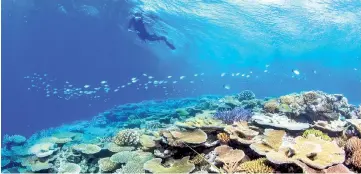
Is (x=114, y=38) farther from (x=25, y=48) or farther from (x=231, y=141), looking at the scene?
(x=231, y=141)

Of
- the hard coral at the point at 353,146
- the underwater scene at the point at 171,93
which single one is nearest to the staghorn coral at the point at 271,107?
the underwater scene at the point at 171,93

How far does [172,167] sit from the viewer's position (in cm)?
500

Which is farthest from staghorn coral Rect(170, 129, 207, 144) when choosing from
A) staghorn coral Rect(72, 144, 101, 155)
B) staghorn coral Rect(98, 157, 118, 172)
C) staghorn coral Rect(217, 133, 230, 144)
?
staghorn coral Rect(72, 144, 101, 155)

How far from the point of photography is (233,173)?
4.34 metres

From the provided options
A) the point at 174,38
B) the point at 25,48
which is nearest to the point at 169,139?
the point at 174,38

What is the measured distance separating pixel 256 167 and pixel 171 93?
4268cm

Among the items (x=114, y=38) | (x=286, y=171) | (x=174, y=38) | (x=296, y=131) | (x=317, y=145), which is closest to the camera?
(x=286, y=171)

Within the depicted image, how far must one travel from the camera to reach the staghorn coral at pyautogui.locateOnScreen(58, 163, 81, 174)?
250 inches

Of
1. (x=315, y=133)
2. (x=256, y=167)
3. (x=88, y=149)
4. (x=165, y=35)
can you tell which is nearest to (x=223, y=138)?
(x=256, y=167)

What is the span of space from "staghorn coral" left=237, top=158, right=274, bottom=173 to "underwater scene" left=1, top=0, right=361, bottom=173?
16mm

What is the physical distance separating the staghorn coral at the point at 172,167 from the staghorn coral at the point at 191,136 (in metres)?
0.33

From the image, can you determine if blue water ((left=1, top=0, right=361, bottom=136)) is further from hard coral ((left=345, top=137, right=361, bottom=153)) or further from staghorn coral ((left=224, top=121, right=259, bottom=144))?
hard coral ((left=345, top=137, right=361, bottom=153))

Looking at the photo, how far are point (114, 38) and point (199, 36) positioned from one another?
1352 cm

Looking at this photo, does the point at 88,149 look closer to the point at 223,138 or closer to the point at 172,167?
the point at 172,167
